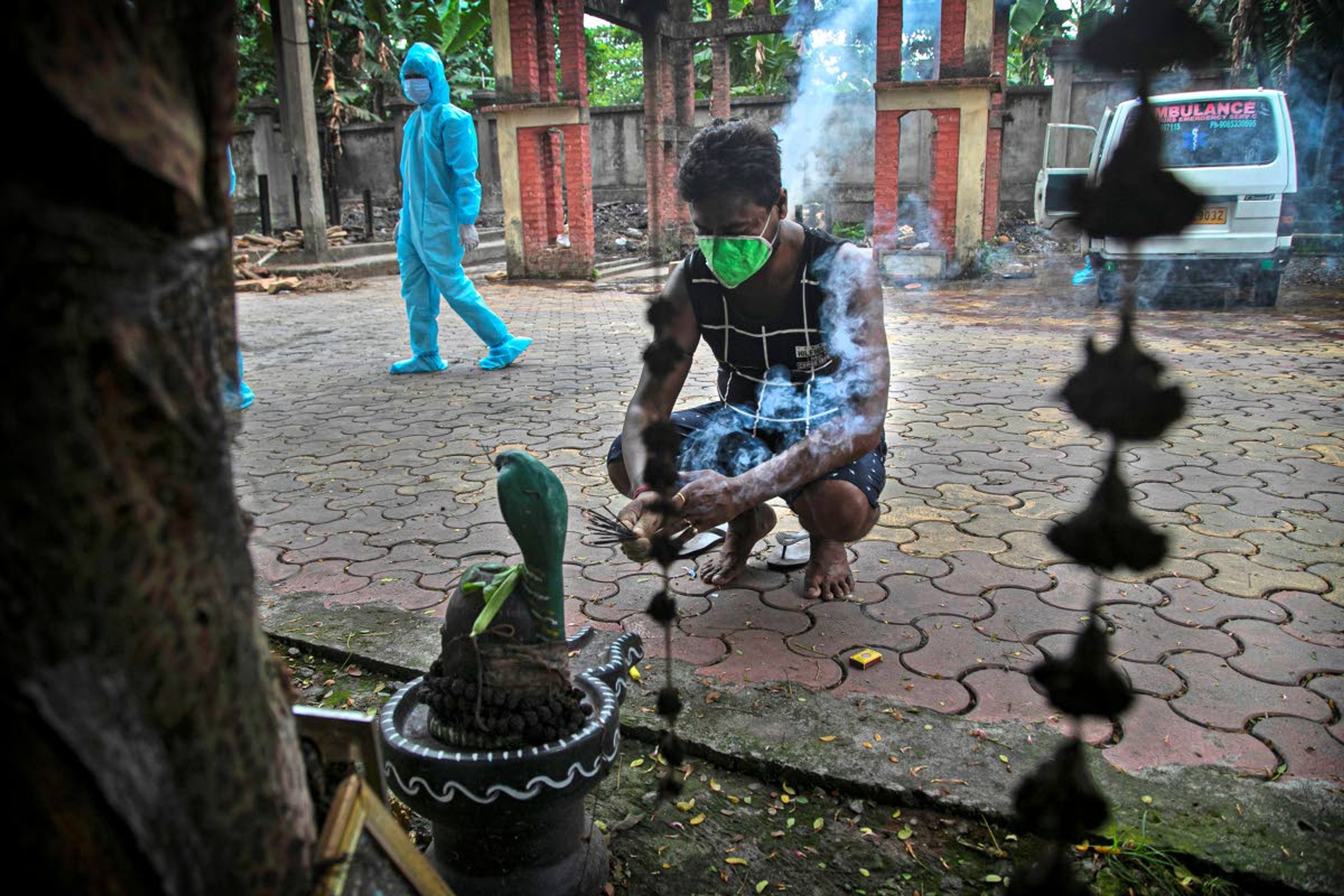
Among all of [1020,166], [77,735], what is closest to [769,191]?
[77,735]

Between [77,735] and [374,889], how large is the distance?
1.68 feet

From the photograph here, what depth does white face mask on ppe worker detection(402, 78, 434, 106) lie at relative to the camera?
6551 millimetres

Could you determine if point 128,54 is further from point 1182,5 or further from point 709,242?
point 709,242

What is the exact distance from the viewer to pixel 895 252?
1395 cm

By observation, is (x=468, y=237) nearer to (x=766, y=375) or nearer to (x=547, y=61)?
(x=766, y=375)

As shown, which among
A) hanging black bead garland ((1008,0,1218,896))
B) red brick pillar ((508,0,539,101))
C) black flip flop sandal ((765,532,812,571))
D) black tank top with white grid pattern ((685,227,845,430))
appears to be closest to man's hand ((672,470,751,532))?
black tank top with white grid pattern ((685,227,845,430))

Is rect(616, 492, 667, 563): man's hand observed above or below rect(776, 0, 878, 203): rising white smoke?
below

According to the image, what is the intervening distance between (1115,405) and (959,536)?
272cm

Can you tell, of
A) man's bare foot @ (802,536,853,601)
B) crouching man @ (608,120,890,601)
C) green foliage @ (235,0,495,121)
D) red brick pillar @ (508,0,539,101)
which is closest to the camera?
crouching man @ (608,120,890,601)

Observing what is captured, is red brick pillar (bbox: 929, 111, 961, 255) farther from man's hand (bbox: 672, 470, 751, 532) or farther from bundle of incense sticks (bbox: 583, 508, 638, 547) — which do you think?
bundle of incense sticks (bbox: 583, 508, 638, 547)

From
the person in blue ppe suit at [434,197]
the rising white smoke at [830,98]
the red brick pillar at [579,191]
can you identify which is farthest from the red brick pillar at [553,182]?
the person in blue ppe suit at [434,197]

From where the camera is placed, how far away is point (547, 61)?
13.3 m

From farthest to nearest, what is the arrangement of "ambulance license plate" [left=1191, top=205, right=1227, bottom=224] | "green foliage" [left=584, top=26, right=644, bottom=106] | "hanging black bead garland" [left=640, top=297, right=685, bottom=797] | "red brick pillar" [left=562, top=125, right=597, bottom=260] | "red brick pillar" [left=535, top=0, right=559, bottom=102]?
"green foliage" [left=584, top=26, right=644, bottom=106], "red brick pillar" [left=562, top=125, right=597, bottom=260], "red brick pillar" [left=535, top=0, right=559, bottom=102], "ambulance license plate" [left=1191, top=205, right=1227, bottom=224], "hanging black bead garland" [left=640, top=297, right=685, bottom=797]

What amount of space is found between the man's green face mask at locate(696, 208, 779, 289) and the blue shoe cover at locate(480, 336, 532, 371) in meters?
4.61
